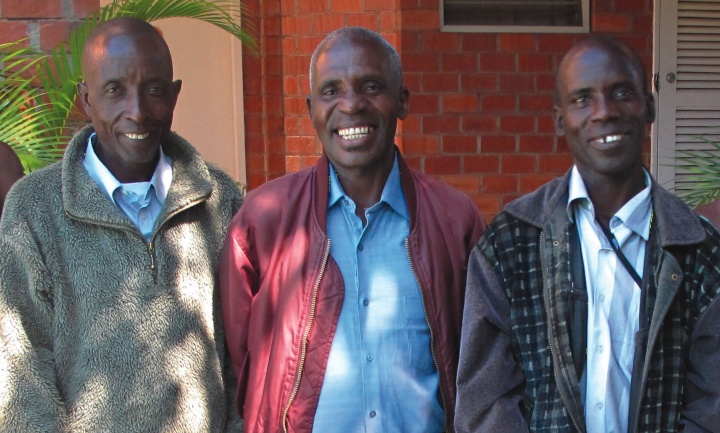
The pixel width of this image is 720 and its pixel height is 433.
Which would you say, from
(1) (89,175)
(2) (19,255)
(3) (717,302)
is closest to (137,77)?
(1) (89,175)

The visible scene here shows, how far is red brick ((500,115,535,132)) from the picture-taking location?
5.81 m

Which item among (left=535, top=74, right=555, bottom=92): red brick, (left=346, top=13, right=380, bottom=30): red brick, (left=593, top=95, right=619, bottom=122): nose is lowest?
(left=593, top=95, right=619, bottom=122): nose

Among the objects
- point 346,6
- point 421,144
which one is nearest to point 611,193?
point 421,144

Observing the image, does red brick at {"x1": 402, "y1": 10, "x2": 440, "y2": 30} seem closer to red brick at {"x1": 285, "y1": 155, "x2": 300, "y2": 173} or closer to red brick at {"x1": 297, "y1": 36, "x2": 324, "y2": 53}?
red brick at {"x1": 297, "y1": 36, "x2": 324, "y2": 53}

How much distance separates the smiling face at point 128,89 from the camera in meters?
2.76

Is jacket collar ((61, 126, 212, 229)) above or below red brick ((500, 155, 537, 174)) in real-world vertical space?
above

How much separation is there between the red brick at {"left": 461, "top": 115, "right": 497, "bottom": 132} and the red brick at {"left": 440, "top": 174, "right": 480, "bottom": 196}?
0.27m

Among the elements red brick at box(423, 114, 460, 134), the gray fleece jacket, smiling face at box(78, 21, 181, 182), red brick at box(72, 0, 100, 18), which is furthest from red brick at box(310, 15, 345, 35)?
the gray fleece jacket

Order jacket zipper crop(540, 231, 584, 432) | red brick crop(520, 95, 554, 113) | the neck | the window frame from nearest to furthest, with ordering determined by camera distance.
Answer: jacket zipper crop(540, 231, 584, 432), the neck, the window frame, red brick crop(520, 95, 554, 113)

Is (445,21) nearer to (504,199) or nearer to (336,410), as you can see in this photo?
(504,199)

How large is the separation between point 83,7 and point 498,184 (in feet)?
8.66

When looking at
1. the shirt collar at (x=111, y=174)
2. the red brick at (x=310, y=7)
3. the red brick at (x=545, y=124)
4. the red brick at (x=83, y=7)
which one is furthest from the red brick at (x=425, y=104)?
the shirt collar at (x=111, y=174)

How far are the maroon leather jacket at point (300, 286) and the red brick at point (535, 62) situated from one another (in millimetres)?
3018

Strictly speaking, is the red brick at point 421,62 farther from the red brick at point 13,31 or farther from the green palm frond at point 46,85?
the red brick at point 13,31
